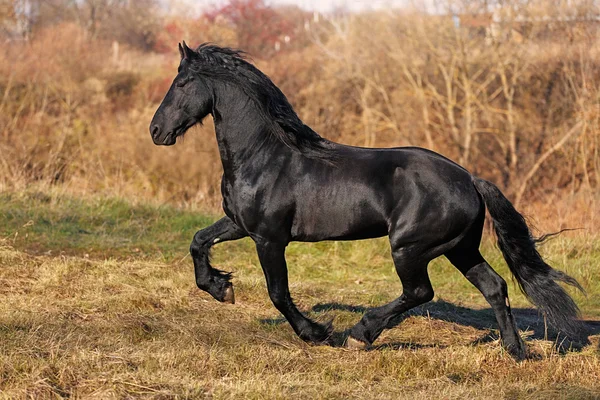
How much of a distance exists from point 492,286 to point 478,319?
1478 mm

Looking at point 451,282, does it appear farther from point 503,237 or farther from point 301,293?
point 503,237

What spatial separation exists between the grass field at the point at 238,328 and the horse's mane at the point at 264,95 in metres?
1.37

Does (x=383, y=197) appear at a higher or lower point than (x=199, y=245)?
higher

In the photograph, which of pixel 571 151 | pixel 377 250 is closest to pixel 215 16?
pixel 571 151

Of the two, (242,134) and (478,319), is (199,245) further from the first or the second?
(478,319)

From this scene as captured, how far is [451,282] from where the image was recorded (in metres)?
8.86

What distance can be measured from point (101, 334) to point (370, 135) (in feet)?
58.8

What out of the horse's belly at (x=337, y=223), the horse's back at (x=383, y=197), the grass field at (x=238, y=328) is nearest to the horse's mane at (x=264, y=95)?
the horse's back at (x=383, y=197)

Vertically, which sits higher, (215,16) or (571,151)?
(215,16)

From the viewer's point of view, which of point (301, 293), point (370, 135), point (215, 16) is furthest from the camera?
point (215, 16)

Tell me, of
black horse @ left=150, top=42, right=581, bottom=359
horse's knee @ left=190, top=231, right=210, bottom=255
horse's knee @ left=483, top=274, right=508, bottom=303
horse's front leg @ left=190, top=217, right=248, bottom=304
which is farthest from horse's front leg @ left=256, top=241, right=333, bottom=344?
horse's knee @ left=483, top=274, right=508, bottom=303

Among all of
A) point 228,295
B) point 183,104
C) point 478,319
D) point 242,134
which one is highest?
point 183,104

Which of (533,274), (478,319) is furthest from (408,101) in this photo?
(533,274)

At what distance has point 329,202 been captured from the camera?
545 centimetres
